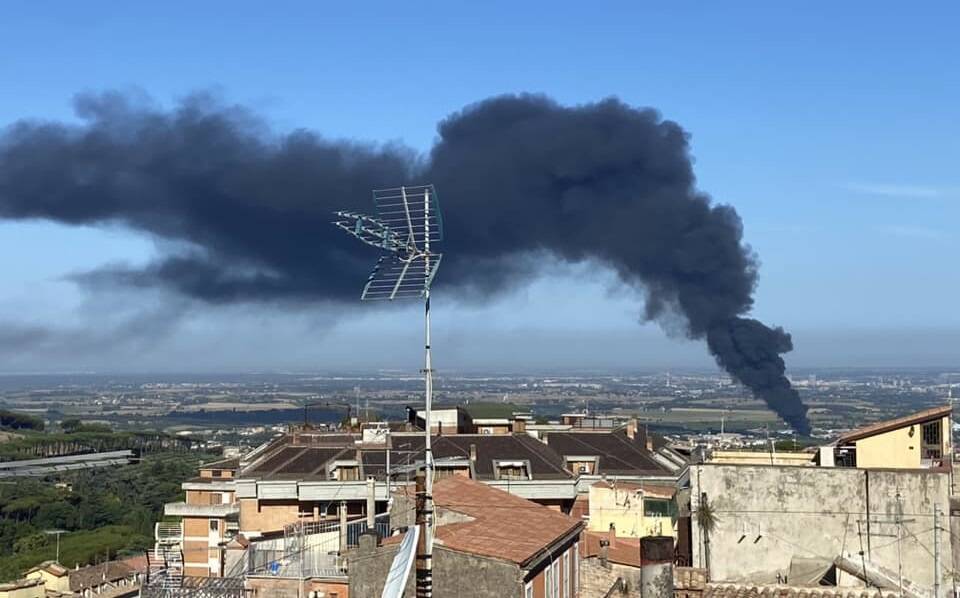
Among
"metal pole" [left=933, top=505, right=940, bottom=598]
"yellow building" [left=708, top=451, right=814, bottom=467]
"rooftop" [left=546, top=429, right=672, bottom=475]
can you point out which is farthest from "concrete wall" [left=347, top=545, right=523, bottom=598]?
"rooftop" [left=546, top=429, right=672, bottom=475]

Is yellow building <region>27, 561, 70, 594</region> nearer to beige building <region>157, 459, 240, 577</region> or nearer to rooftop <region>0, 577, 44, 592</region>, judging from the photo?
rooftop <region>0, 577, 44, 592</region>

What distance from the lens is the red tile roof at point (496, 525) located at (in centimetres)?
1825

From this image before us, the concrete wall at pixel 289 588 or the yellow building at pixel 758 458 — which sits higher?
the yellow building at pixel 758 458

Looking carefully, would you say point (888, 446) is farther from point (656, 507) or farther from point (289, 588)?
point (656, 507)

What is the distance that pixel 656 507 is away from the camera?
109 ft

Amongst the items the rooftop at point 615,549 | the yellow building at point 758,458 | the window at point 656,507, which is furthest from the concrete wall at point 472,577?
the window at point 656,507

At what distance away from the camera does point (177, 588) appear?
1964cm

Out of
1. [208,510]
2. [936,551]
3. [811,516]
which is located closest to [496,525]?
[811,516]

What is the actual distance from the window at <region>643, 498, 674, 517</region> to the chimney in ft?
61.1

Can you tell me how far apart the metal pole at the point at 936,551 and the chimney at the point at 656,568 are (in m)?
4.18

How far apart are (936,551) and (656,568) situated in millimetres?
4782

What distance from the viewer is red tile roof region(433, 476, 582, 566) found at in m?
18.2

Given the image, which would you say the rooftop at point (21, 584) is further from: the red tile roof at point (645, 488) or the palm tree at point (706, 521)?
the palm tree at point (706, 521)

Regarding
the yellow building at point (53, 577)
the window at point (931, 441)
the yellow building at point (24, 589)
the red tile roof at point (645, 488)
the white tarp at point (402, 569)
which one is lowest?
the yellow building at point (53, 577)
